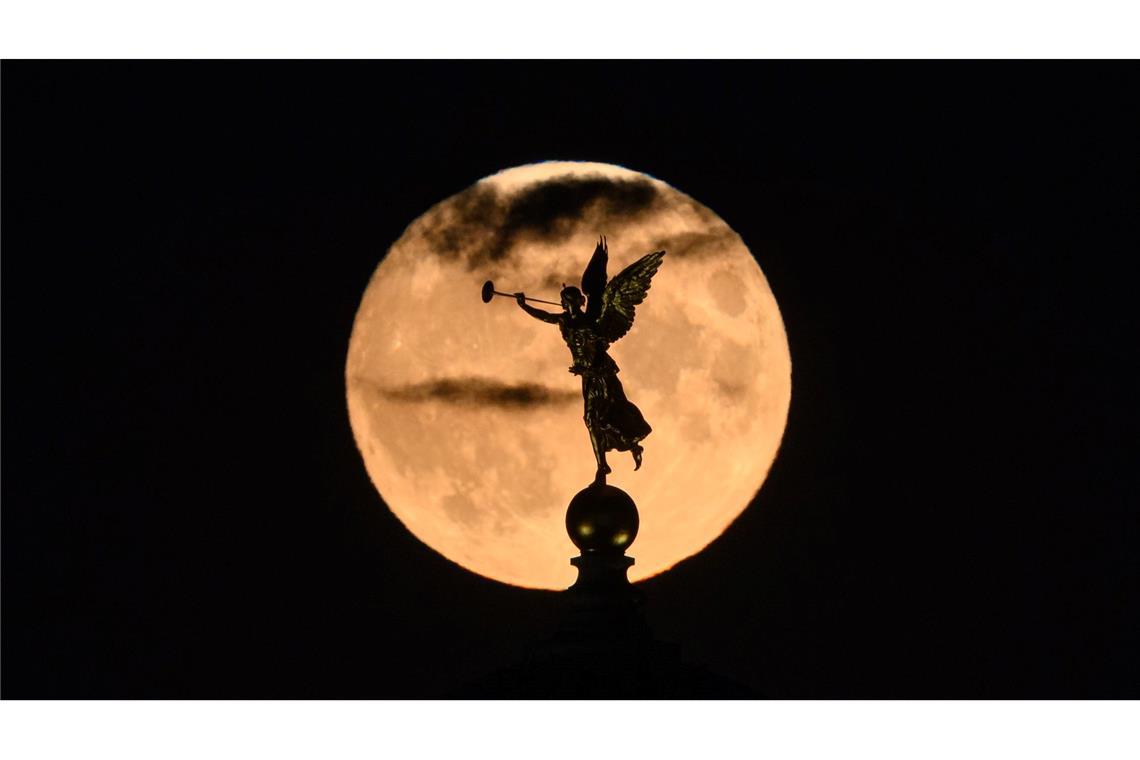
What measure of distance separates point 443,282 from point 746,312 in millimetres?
4619

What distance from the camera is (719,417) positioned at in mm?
49812

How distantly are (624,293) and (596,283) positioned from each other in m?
0.41

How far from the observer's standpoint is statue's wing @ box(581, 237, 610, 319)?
4628cm

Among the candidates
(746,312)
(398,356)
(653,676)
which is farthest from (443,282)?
(653,676)

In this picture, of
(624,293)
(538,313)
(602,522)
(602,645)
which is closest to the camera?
(602,645)

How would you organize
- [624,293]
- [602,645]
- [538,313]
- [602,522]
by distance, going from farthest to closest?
[624,293], [538,313], [602,522], [602,645]

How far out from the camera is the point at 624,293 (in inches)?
1826

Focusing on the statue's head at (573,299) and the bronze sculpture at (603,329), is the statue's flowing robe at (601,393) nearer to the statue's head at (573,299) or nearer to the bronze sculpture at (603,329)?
the bronze sculpture at (603,329)

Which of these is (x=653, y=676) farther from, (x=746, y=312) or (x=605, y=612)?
(x=746, y=312)

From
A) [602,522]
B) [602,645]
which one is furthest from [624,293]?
[602,645]

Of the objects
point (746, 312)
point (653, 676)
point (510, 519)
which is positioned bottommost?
point (653, 676)

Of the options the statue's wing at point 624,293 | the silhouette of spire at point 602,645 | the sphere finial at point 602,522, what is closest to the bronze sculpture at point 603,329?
the statue's wing at point 624,293

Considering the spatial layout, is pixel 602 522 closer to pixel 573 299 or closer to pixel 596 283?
pixel 573 299

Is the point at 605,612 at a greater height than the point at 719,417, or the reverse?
the point at 719,417
